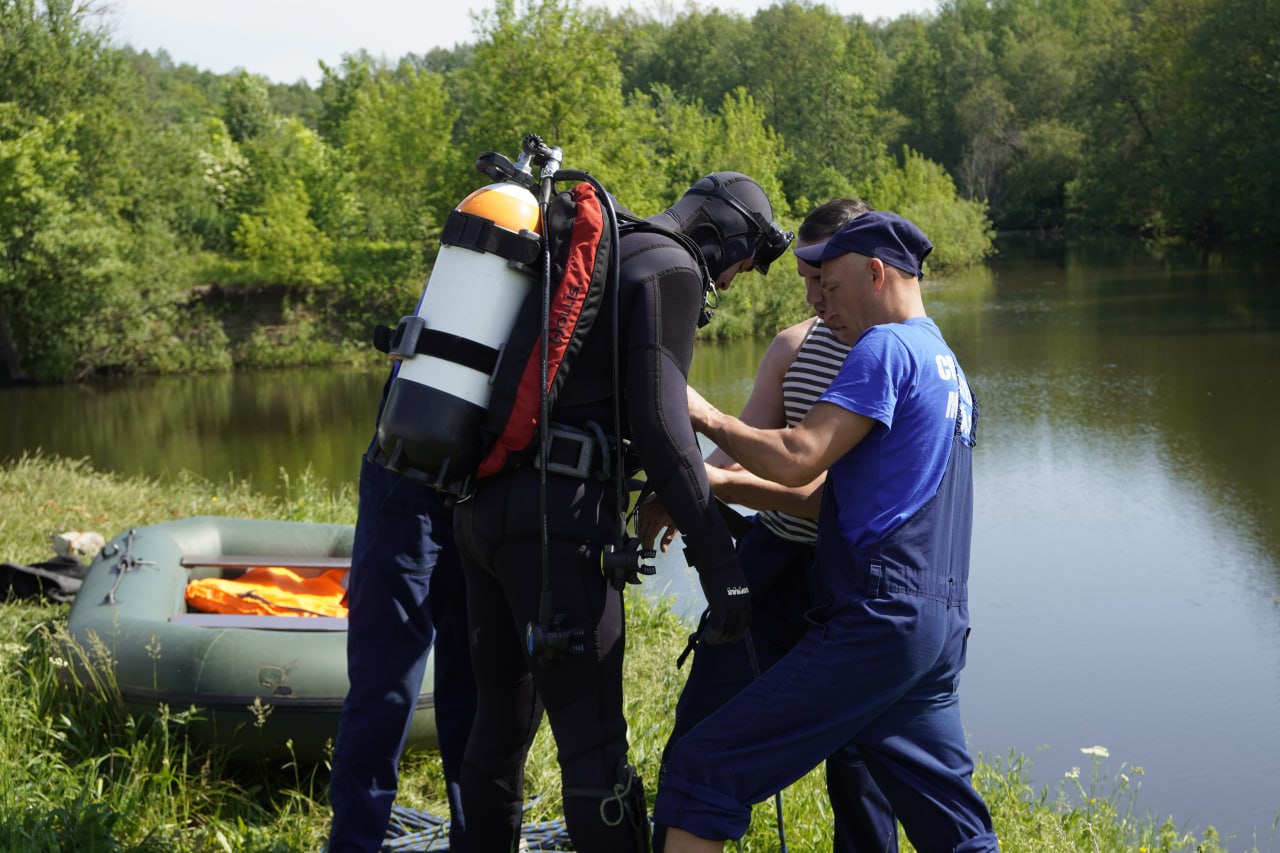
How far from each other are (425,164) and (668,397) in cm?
3385

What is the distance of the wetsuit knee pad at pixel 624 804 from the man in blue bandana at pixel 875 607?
16 cm

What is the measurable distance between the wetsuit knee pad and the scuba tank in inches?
28.4

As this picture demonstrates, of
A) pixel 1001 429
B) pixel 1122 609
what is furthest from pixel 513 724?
pixel 1001 429

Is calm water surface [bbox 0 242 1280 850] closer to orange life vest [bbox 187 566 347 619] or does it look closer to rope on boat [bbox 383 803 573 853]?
rope on boat [bbox 383 803 573 853]

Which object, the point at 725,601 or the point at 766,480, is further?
the point at 766,480

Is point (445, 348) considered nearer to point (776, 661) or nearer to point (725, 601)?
point (725, 601)

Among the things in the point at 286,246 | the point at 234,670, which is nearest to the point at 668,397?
the point at 234,670

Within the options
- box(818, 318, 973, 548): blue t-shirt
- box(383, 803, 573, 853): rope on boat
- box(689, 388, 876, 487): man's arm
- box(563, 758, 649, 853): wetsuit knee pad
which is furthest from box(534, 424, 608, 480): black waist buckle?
box(383, 803, 573, 853): rope on boat

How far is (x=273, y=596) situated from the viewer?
545 cm

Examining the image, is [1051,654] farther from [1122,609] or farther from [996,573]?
[996,573]

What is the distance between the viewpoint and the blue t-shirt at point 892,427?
2.61 metres

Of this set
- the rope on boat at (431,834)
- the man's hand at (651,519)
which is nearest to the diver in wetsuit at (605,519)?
the man's hand at (651,519)

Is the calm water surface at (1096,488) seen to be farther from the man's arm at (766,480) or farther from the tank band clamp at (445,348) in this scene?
the tank band clamp at (445,348)

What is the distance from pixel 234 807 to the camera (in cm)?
405
